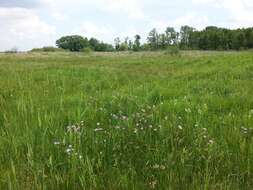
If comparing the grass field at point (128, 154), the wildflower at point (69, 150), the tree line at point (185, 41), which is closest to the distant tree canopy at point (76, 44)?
the tree line at point (185, 41)

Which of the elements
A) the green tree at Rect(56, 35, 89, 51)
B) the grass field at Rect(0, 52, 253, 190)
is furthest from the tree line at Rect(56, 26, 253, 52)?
the grass field at Rect(0, 52, 253, 190)

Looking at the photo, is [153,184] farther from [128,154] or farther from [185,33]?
[185,33]

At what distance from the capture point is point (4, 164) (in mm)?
3359

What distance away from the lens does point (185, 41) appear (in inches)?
3927

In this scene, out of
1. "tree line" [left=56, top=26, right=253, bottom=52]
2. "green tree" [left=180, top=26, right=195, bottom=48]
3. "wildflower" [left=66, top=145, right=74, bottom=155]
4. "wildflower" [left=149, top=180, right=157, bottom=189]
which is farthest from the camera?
"green tree" [left=180, top=26, right=195, bottom=48]

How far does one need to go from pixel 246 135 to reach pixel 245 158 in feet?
1.71

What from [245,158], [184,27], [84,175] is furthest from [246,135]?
[184,27]

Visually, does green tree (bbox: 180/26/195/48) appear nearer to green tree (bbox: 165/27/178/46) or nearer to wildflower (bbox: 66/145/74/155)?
green tree (bbox: 165/27/178/46)

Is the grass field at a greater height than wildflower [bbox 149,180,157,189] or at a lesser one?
greater

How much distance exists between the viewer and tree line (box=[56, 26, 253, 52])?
2918 inches

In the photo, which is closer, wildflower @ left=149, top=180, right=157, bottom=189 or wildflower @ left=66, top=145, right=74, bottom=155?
wildflower @ left=149, top=180, right=157, bottom=189

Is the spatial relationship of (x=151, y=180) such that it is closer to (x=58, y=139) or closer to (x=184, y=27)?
(x=58, y=139)

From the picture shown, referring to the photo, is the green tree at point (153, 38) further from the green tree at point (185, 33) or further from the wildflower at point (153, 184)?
the wildflower at point (153, 184)

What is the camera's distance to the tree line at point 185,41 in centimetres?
7412
